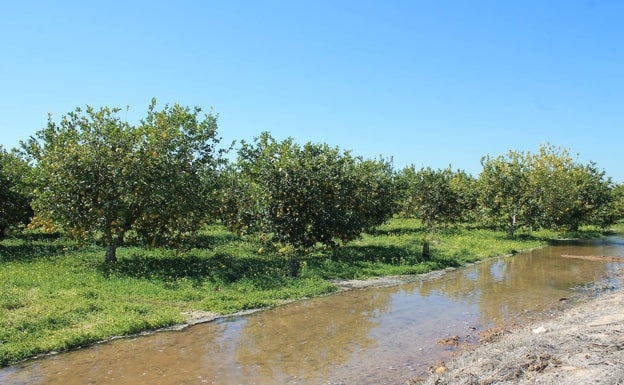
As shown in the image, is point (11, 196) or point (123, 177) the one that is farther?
point (11, 196)

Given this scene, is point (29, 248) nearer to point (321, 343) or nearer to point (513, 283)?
point (321, 343)

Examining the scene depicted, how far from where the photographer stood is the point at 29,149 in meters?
21.6

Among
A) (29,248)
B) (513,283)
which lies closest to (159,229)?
(29,248)

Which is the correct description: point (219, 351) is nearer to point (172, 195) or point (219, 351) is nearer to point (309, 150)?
point (172, 195)

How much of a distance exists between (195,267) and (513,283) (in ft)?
45.1

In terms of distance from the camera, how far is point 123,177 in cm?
1912

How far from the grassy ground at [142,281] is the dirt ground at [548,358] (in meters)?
7.54

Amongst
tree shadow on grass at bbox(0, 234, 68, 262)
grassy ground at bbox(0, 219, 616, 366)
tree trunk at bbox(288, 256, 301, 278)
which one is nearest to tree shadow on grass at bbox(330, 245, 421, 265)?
grassy ground at bbox(0, 219, 616, 366)

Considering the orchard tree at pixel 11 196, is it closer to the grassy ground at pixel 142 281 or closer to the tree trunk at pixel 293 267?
the grassy ground at pixel 142 281

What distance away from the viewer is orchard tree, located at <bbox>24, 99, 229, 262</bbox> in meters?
19.0

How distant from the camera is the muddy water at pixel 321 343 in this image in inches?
407

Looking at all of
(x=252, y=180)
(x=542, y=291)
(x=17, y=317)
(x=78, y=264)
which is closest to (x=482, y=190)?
(x=542, y=291)

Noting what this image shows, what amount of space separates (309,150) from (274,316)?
28.0 ft

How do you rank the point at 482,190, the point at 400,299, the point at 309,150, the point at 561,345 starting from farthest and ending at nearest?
the point at 482,190, the point at 309,150, the point at 400,299, the point at 561,345
